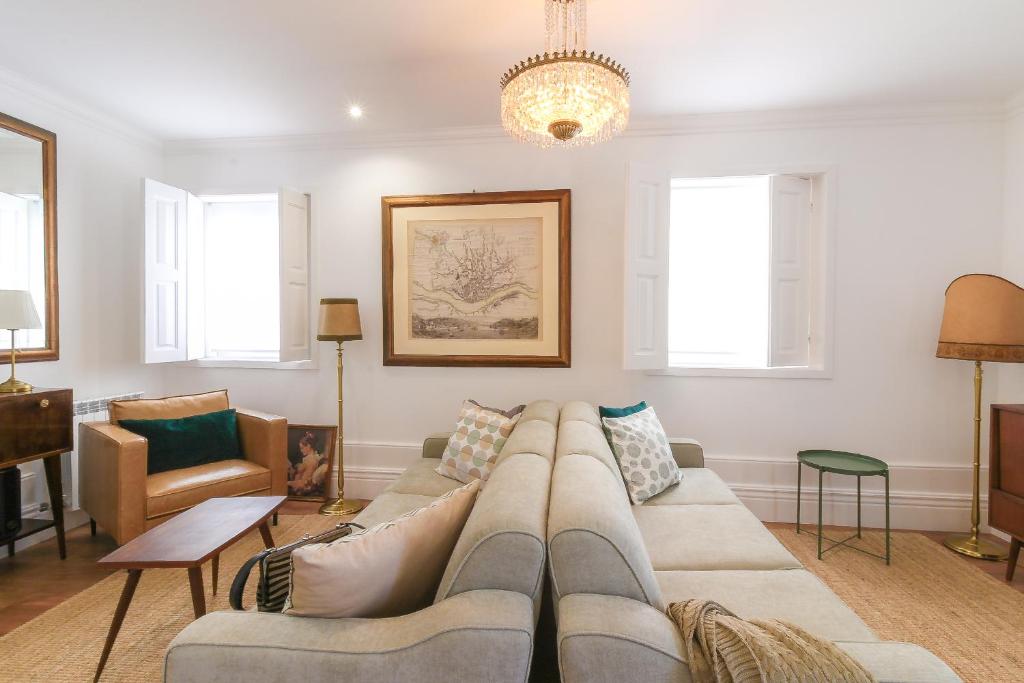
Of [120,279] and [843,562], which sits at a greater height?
[120,279]

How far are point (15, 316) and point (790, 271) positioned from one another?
14.9 feet

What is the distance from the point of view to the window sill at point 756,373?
10.9ft

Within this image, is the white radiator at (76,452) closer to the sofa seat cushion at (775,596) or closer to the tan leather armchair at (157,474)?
the tan leather armchair at (157,474)

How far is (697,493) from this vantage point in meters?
2.53

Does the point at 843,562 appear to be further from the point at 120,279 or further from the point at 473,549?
the point at 120,279

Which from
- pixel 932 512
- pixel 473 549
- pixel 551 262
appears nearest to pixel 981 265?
pixel 932 512

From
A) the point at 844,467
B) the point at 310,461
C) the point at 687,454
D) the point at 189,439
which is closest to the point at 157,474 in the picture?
the point at 189,439

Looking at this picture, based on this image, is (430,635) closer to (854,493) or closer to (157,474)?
(157,474)

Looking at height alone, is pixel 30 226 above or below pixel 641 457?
above

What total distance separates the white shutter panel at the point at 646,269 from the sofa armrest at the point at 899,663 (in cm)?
226

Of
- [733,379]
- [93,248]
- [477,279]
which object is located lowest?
[733,379]

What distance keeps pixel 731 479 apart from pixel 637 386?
0.90m

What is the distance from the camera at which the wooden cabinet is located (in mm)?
2551

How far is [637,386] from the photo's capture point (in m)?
3.51
